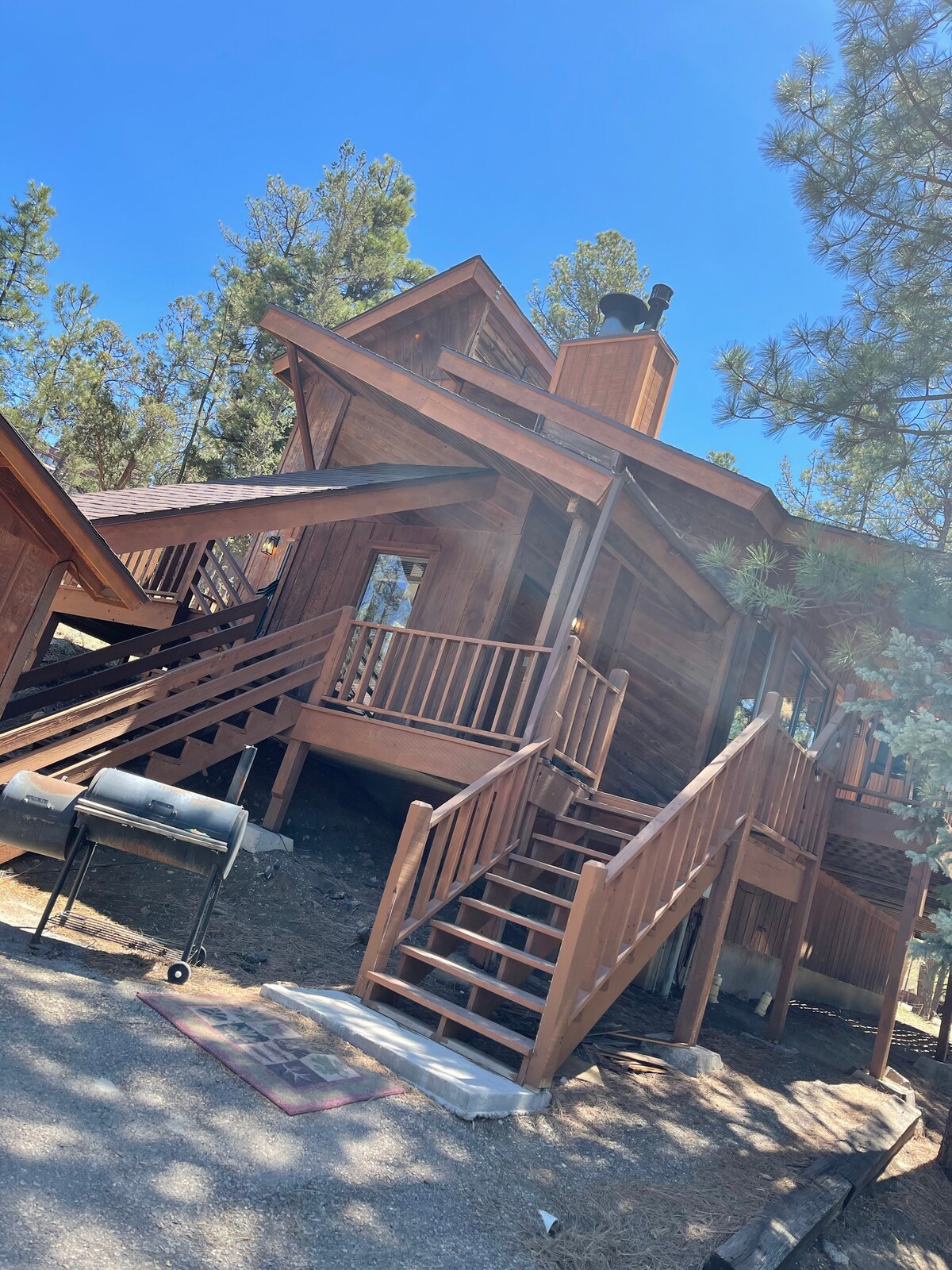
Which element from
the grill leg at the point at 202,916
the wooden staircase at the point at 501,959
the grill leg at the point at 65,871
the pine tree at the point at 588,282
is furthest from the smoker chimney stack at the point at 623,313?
the pine tree at the point at 588,282

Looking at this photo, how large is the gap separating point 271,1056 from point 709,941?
13.0 feet

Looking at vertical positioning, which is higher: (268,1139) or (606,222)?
(606,222)

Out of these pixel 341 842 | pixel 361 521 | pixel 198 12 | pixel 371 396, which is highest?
pixel 198 12

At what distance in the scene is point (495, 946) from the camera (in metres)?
5.63

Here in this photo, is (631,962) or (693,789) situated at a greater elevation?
(693,789)

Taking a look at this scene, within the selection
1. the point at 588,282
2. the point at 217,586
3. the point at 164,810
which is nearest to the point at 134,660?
the point at 217,586

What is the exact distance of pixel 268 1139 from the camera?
3.42m

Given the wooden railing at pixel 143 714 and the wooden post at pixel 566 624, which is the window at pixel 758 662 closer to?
the wooden post at pixel 566 624

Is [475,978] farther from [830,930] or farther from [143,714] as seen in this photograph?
[830,930]

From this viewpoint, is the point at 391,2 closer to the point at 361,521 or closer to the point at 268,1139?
the point at 361,521

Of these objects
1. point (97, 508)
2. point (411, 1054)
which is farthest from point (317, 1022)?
point (97, 508)

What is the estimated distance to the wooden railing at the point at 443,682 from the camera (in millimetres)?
7986

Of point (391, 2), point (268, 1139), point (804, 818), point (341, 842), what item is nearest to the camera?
point (268, 1139)

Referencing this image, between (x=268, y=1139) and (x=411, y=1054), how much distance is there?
1.34 meters
